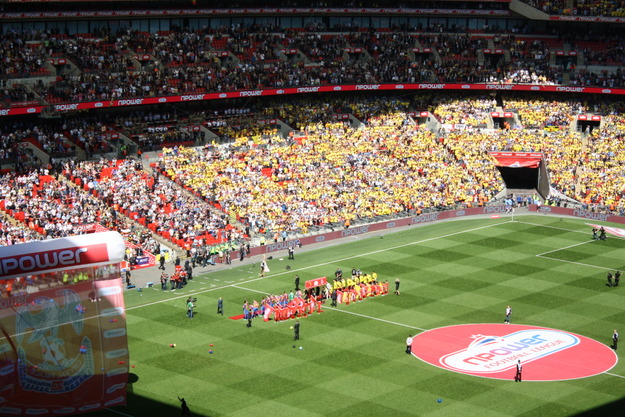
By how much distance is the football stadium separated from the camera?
124ft

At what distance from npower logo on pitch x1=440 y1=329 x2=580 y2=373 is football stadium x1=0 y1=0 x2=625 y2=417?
15cm

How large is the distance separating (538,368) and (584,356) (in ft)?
9.66

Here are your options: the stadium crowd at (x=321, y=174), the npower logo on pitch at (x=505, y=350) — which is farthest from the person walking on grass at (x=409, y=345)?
the stadium crowd at (x=321, y=174)

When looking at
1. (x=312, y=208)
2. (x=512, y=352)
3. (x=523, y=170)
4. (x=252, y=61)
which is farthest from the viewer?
(x=523, y=170)

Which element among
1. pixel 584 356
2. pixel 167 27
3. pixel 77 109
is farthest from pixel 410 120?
pixel 584 356

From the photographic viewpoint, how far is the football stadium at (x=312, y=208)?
37.8 m

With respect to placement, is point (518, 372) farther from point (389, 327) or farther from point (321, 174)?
point (321, 174)

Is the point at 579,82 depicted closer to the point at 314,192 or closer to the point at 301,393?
the point at 314,192

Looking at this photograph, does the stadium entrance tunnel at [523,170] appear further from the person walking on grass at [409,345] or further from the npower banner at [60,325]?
the npower banner at [60,325]

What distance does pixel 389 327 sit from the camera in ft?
158

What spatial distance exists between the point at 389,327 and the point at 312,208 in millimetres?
21380

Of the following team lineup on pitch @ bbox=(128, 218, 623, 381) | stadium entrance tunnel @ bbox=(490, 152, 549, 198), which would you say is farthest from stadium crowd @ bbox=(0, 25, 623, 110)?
team lineup on pitch @ bbox=(128, 218, 623, 381)

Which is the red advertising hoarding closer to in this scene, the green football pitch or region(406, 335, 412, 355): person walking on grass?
the green football pitch

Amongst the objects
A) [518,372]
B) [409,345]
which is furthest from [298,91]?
[518,372]
